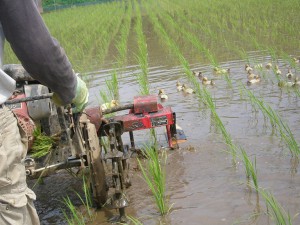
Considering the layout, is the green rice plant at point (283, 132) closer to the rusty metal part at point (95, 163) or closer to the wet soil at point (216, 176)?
the wet soil at point (216, 176)

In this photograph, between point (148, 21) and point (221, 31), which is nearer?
point (221, 31)

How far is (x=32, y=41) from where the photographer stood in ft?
3.93

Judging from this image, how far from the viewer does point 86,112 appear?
2994 mm

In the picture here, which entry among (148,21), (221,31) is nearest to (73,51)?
(221,31)

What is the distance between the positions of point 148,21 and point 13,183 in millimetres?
13536

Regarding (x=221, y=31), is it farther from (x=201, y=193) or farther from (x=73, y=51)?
(x=201, y=193)

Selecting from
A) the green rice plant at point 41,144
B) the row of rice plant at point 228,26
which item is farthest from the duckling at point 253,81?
the green rice plant at point 41,144

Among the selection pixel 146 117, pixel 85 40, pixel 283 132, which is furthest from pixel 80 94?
pixel 85 40

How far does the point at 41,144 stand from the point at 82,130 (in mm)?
411

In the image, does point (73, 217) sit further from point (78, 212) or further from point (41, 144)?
point (41, 144)

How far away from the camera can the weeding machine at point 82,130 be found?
2.46 meters

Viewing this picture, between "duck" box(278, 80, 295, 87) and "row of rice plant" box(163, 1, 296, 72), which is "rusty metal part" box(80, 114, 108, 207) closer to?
"duck" box(278, 80, 295, 87)

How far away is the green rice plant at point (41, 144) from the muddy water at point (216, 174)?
0.34 m

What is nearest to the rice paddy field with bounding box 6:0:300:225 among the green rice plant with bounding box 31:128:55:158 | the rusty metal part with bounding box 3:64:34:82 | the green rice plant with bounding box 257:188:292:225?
the green rice plant with bounding box 257:188:292:225
